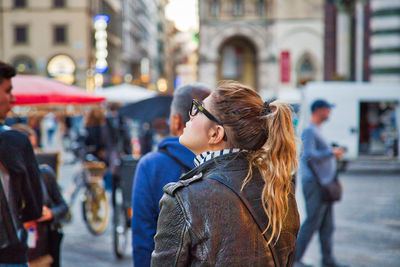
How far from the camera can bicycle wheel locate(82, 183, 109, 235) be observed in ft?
27.5

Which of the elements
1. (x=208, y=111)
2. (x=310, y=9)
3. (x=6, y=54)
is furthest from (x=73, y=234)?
(x=6, y=54)

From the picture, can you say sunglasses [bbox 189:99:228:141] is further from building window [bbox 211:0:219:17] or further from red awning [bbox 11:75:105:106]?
building window [bbox 211:0:219:17]

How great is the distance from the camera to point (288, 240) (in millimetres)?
1974

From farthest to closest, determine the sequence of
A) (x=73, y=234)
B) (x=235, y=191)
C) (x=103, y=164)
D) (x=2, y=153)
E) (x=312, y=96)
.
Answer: (x=312, y=96) < (x=103, y=164) < (x=73, y=234) < (x=2, y=153) < (x=235, y=191)

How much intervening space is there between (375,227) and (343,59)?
1920 cm

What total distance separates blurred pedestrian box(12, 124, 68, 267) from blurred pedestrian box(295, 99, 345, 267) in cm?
314

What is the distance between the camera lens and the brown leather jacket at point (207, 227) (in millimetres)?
1799

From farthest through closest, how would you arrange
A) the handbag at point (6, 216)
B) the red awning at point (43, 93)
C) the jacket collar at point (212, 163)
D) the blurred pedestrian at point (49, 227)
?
the red awning at point (43, 93) < the blurred pedestrian at point (49, 227) < the handbag at point (6, 216) < the jacket collar at point (212, 163)

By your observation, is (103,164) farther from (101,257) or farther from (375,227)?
(375,227)

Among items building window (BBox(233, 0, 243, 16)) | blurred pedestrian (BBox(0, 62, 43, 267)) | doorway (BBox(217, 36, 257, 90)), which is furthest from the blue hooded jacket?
doorway (BBox(217, 36, 257, 90))

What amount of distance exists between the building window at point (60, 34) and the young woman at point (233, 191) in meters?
47.7

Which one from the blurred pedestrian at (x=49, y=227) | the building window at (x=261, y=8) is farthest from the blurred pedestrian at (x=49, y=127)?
the blurred pedestrian at (x=49, y=227)

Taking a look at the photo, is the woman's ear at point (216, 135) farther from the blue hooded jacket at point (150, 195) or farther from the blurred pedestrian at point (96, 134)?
the blurred pedestrian at point (96, 134)

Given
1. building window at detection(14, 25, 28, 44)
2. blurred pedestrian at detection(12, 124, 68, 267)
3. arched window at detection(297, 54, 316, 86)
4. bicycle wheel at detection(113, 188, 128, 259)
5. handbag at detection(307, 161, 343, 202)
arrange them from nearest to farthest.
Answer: blurred pedestrian at detection(12, 124, 68, 267) → handbag at detection(307, 161, 343, 202) → bicycle wheel at detection(113, 188, 128, 259) → arched window at detection(297, 54, 316, 86) → building window at detection(14, 25, 28, 44)
